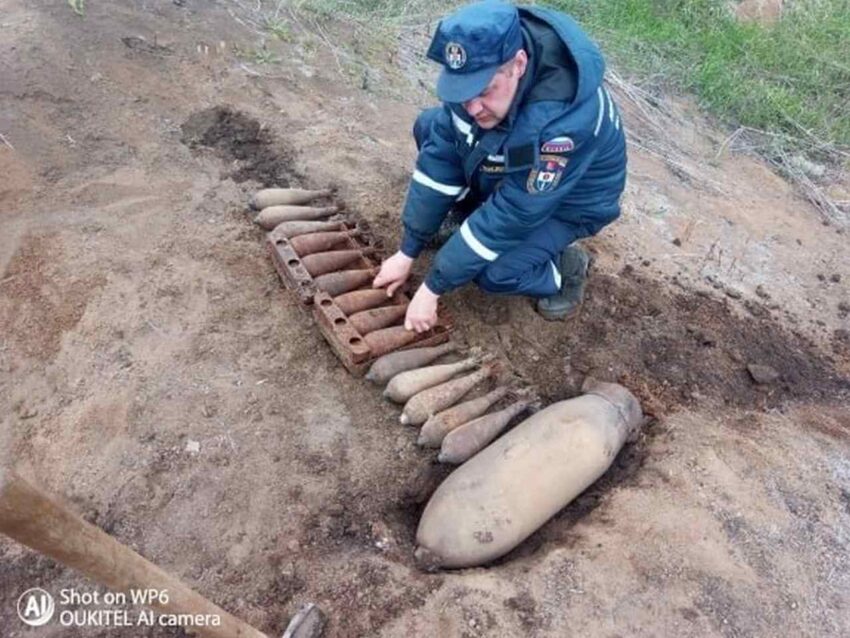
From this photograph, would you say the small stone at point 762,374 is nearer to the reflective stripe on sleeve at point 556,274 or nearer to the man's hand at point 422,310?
the reflective stripe on sleeve at point 556,274

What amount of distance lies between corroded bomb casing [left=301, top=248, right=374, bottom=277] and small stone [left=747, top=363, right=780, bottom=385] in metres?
2.14

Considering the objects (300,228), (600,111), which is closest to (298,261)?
(300,228)

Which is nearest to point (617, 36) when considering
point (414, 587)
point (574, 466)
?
point (574, 466)

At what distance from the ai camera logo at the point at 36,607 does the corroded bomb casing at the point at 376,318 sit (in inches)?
63.6

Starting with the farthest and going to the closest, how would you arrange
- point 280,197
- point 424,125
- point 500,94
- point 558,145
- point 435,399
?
point 280,197 → point 424,125 → point 435,399 → point 558,145 → point 500,94

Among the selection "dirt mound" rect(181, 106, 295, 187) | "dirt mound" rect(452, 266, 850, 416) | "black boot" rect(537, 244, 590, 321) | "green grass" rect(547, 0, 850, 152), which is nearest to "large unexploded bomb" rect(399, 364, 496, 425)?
"dirt mound" rect(452, 266, 850, 416)

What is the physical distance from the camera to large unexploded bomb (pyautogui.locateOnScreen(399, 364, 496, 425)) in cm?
315

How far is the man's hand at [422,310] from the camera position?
337cm

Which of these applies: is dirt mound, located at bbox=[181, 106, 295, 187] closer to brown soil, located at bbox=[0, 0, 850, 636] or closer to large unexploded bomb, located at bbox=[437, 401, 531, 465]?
brown soil, located at bbox=[0, 0, 850, 636]

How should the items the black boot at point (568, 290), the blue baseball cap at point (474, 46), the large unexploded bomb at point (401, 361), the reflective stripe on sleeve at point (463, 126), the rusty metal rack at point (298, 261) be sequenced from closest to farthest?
1. the blue baseball cap at point (474, 46)
2. the reflective stripe on sleeve at point (463, 126)
3. the large unexploded bomb at point (401, 361)
4. the rusty metal rack at point (298, 261)
5. the black boot at point (568, 290)

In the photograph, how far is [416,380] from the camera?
325 centimetres

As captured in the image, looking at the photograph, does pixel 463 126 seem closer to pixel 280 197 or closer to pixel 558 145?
pixel 558 145

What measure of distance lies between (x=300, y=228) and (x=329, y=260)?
0.96 feet

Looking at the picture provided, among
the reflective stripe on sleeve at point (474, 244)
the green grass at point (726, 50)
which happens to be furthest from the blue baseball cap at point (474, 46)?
the green grass at point (726, 50)
